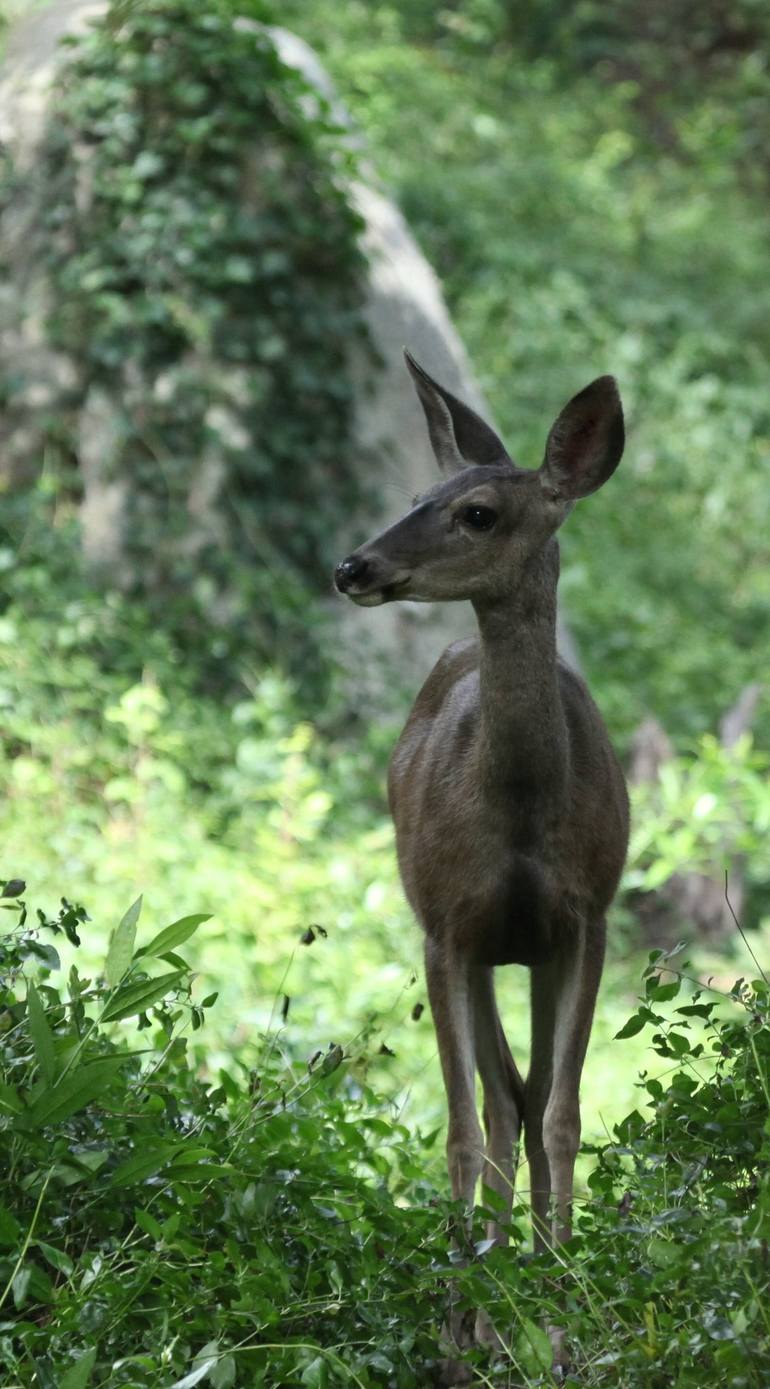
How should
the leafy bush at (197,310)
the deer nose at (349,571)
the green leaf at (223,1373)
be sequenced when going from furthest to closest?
the leafy bush at (197,310) < the deer nose at (349,571) < the green leaf at (223,1373)

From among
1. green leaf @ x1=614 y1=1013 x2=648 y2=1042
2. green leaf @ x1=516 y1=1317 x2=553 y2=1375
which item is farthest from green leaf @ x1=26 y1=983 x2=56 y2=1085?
green leaf @ x1=614 y1=1013 x2=648 y2=1042

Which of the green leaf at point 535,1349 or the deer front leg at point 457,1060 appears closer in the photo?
the green leaf at point 535,1349

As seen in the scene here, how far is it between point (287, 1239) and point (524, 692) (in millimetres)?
1299

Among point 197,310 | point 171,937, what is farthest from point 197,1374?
point 197,310

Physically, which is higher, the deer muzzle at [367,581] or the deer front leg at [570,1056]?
the deer muzzle at [367,581]

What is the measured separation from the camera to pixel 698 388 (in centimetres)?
1788

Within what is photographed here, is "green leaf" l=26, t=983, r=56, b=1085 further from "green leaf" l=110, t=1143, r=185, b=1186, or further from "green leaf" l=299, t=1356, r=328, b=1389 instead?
"green leaf" l=299, t=1356, r=328, b=1389

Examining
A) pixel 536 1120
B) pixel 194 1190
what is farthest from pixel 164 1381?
pixel 536 1120

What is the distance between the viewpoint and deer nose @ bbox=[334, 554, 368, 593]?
381 centimetres

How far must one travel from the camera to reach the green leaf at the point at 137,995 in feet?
12.2

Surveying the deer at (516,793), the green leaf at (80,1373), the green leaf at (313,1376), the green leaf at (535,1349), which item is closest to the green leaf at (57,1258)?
the green leaf at (80,1373)

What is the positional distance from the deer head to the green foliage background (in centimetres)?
99

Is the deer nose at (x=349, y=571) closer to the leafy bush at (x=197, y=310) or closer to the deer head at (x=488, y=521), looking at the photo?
the deer head at (x=488, y=521)

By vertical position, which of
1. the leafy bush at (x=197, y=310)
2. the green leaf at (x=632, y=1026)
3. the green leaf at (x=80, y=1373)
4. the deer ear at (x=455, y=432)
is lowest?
the green leaf at (x=80, y=1373)
